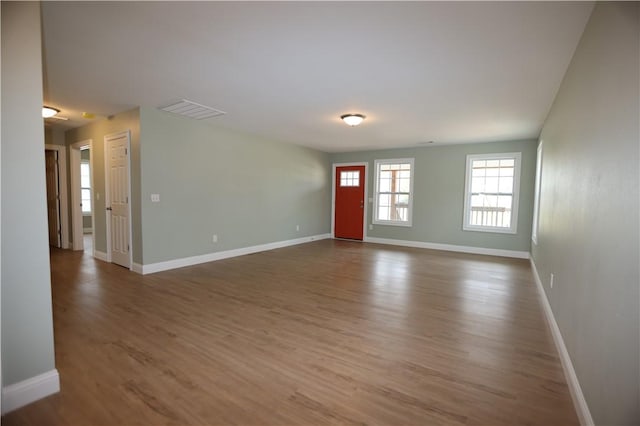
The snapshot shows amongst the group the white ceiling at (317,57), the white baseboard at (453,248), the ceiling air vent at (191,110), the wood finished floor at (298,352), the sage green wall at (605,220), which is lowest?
the wood finished floor at (298,352)

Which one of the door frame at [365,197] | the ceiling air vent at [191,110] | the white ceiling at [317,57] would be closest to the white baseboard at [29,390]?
the white ceiling at [317,57]

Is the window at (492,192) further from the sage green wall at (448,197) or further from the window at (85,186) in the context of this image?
the window at (85,186)

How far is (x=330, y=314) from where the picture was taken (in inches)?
126

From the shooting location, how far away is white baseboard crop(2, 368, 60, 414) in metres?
1.71

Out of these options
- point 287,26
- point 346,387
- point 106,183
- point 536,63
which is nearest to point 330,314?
point 346,387

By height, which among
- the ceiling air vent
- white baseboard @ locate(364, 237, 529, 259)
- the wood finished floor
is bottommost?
the wood finished floor

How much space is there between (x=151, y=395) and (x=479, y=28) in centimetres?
329

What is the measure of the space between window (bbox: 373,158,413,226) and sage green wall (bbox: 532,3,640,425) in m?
5.05

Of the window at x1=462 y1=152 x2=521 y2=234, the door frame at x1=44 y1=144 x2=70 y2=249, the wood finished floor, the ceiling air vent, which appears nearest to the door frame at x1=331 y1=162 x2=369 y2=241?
the window at x1=462 y1=152 x2=521 y2=234

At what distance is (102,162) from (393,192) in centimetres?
619

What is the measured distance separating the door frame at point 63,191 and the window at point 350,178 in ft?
20.6

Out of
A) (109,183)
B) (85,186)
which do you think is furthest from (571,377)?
(85,186)

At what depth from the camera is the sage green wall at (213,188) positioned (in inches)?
182

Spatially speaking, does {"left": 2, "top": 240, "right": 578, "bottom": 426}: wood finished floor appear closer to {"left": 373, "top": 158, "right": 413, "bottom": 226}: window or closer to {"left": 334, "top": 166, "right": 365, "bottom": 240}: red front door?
{"left": 373, "top": 158, "right": 413, "bottom": 226}: window
